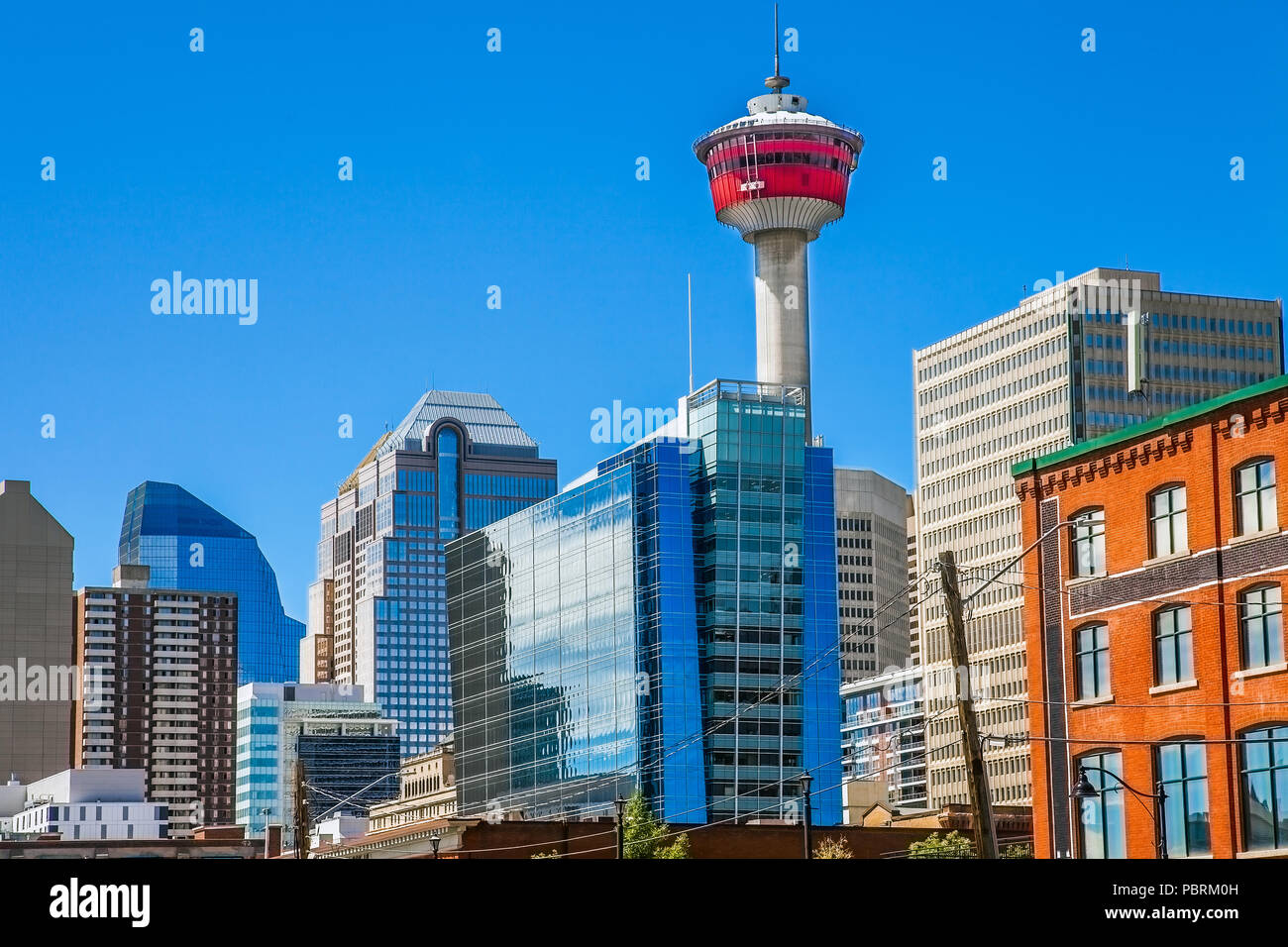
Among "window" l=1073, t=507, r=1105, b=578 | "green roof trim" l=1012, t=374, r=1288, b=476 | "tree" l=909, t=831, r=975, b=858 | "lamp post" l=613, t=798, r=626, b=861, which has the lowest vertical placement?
"tree" l=909, t=831, r=975, b=858

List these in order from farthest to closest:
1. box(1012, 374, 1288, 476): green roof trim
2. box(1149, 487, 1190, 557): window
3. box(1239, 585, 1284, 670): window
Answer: box(1149, 487, 1190, 557): window < box(1012, 374, 1288, 476): green roof trim < box(1239, 585, 1284, 670): window

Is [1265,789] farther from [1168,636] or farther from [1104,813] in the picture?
[1104,813]

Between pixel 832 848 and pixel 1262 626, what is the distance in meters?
64.7

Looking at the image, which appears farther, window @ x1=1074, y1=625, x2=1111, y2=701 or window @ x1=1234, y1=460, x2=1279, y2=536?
window @ x1=1074, y1=625, x2=1111, y2=701

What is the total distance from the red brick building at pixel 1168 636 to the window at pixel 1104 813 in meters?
0.07

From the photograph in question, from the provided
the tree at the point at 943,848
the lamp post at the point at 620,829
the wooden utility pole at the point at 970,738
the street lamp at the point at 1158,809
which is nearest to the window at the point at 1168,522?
the street lamp at the point at 1158,809

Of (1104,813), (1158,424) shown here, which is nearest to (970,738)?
(1104,813)

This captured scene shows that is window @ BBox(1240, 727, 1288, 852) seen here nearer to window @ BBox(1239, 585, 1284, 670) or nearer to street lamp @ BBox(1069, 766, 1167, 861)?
window @ BBox(1239, 585, 1284, 670)

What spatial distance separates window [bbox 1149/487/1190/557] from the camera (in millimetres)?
Result: 66000

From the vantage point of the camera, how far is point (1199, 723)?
2479 inches

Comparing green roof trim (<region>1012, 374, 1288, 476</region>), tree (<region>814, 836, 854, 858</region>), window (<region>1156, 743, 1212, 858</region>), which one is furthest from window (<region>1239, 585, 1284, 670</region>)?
tree (<region>814, 836, 854, 858</region>)

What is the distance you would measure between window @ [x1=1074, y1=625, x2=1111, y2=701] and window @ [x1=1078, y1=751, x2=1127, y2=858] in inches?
97.0
